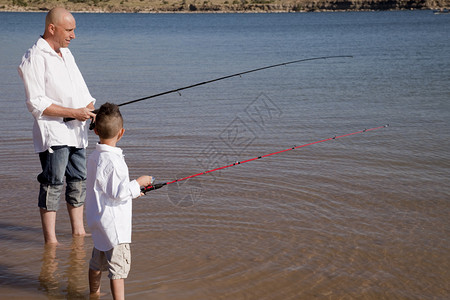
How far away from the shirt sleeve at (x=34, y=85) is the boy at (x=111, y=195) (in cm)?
83

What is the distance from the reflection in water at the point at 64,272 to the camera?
Answer: 3582 millimetres

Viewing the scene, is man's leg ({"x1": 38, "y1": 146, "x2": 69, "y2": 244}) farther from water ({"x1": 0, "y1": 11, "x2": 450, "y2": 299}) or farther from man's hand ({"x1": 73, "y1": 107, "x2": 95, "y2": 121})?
water ({"x1": 0, "y1": 11, "x2": 450, "y2": 299})

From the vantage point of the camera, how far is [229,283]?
368cm

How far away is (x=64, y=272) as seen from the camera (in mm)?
3859

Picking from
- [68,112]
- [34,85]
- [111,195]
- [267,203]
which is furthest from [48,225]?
[267,203]

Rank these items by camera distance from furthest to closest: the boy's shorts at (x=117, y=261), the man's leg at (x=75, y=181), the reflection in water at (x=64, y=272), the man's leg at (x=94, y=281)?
1. the man's leg at (x=75, y=181)
2. the reflection in water at (x=64, y=272)
3. the man's leg at (x=94, y=281)
4. the boy's shorts at (x=117, y=261)

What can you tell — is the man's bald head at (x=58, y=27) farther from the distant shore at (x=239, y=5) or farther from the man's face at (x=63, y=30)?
the distant shore at (x=239, y=5)

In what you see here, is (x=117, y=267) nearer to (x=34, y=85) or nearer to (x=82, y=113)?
(x=82, y=113)

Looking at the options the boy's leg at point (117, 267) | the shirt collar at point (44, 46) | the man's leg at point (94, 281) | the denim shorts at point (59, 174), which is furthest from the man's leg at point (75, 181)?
the boy's leg at point (117, 267)

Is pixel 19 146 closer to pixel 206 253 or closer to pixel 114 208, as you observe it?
pixel 206 253

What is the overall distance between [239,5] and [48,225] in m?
95.0

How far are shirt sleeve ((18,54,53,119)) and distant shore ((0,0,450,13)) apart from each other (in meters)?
89.5

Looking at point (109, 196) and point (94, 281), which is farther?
point (94, 281)

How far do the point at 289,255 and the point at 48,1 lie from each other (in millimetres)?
92992
